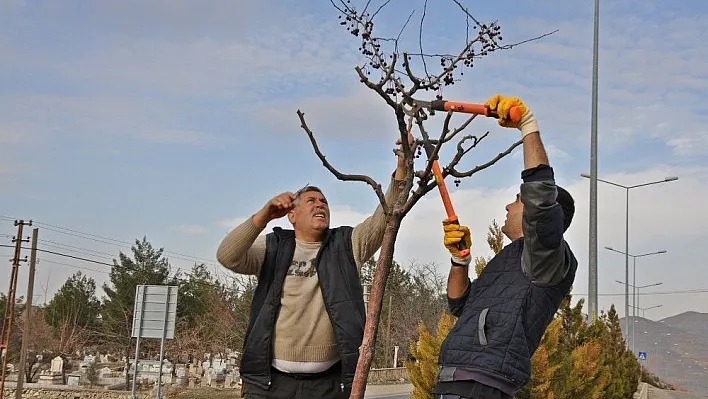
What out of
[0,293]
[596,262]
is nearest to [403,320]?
[0,293]

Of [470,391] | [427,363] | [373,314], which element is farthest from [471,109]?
[427,363]

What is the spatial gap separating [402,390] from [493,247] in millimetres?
26913

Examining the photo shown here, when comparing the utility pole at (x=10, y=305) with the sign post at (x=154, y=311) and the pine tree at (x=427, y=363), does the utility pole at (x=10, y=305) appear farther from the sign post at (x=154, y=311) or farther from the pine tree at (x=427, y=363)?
the pine tree at (x=427, y=363)

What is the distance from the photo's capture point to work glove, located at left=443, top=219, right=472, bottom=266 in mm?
3387

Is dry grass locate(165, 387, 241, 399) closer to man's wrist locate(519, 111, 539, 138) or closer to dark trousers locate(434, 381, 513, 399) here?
dark trousers locate(434, 381, 513, 399)

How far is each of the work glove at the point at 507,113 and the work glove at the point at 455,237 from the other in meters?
0.51

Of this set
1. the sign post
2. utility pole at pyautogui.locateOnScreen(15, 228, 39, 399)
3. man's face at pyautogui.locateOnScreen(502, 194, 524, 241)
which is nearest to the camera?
man's face at pyautogui.locateOnScreen(502, 194, 524, 241)

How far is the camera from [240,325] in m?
36.8

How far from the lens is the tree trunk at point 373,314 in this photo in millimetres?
3084

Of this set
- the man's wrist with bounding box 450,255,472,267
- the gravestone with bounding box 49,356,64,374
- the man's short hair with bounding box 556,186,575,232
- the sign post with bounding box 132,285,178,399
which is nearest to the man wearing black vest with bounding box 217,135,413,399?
the man's wrist with bounding box 450,255,472,267

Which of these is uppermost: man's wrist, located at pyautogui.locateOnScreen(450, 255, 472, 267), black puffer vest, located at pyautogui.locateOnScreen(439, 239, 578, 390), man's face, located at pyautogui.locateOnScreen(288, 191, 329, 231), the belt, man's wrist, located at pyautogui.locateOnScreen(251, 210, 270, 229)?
man's face, located at pyautogui.locateOnScreen(288, 191, 329, 231)

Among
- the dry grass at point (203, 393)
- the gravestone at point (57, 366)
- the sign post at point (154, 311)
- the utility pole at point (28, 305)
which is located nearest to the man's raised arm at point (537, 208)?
the sign post at point (154, 311)

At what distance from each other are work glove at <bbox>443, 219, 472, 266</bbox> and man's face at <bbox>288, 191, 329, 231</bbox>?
0.86 m

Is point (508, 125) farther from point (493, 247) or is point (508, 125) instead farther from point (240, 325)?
point (240, 325)
